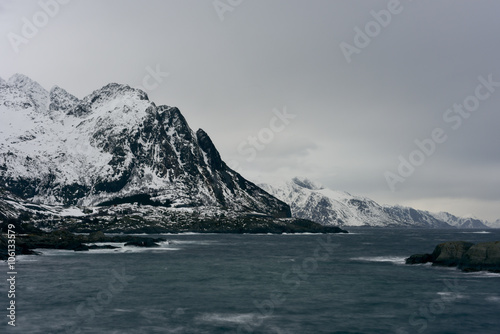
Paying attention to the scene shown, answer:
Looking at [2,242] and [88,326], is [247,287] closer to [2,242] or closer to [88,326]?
[88,326]

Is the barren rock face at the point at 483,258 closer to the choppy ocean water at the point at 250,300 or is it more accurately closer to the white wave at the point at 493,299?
the choppy ocean water at the point at 250,300

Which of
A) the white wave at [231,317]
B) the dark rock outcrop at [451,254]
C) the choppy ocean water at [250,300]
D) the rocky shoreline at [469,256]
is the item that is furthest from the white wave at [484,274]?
the white wave at [231,317]

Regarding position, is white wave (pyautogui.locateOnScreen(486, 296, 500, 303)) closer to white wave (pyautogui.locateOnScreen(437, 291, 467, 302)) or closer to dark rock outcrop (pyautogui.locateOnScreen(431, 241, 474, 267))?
Result: white wave (pyautogui.locateOnScreen(437, 291, 467, 302))

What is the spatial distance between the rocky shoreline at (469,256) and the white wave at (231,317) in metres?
59.3

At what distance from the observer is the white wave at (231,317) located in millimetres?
50784

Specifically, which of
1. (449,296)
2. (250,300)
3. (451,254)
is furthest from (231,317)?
(451,254)

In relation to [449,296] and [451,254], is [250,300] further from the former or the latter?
[451,254]

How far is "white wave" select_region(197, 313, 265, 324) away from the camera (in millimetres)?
50784

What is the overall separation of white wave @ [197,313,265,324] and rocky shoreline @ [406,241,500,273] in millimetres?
59319

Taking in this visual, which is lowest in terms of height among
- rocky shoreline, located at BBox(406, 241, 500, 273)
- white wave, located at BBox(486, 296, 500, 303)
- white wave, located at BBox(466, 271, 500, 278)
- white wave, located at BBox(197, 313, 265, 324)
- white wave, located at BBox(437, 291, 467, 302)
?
white wave, located at BBox(197, 313, 265, 324)

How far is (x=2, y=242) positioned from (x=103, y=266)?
42555 mm

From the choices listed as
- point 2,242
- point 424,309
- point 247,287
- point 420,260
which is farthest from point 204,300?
point 2,242

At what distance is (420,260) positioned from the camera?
112438 millimetres

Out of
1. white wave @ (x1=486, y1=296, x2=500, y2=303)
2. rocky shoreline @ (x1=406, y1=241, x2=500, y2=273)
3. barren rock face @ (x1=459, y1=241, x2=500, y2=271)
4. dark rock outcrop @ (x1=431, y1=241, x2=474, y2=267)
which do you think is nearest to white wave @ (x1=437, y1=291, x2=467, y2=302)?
white wave @ (x1=486, y1=296, x2=500, y2=303)
